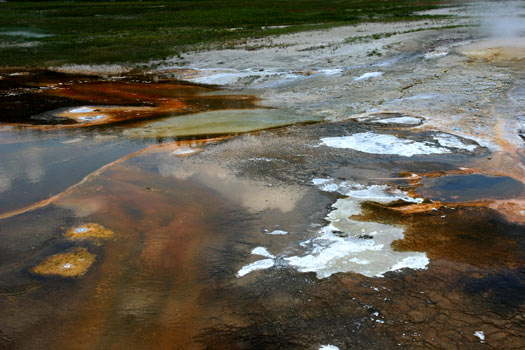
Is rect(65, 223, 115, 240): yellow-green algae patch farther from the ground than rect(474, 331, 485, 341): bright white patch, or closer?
farther from the ground

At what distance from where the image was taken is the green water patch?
28.0 feet

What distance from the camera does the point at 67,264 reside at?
15.2 ft

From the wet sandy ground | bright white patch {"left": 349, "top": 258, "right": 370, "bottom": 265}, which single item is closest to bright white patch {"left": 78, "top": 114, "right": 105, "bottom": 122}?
the wet sandy ground

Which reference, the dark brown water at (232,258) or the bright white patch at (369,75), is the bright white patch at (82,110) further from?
the bright white patch at (369,75)

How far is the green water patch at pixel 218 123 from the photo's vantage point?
8537 millimetres

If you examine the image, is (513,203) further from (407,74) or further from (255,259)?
(407,74)

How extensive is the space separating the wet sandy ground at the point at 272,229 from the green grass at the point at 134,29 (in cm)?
916

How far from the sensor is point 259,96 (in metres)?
11.3

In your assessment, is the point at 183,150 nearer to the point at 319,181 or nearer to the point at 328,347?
the point at 319,181

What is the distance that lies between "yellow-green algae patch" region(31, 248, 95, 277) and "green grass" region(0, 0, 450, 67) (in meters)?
13.0

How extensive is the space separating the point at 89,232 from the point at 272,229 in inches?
76.9

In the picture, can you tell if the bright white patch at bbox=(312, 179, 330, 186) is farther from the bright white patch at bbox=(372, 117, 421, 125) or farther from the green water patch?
the bright white patch at bbox=(372, 117, 421, 125)

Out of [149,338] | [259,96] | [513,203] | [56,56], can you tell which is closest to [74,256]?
[149,338]

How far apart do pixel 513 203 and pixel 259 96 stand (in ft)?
22.4
